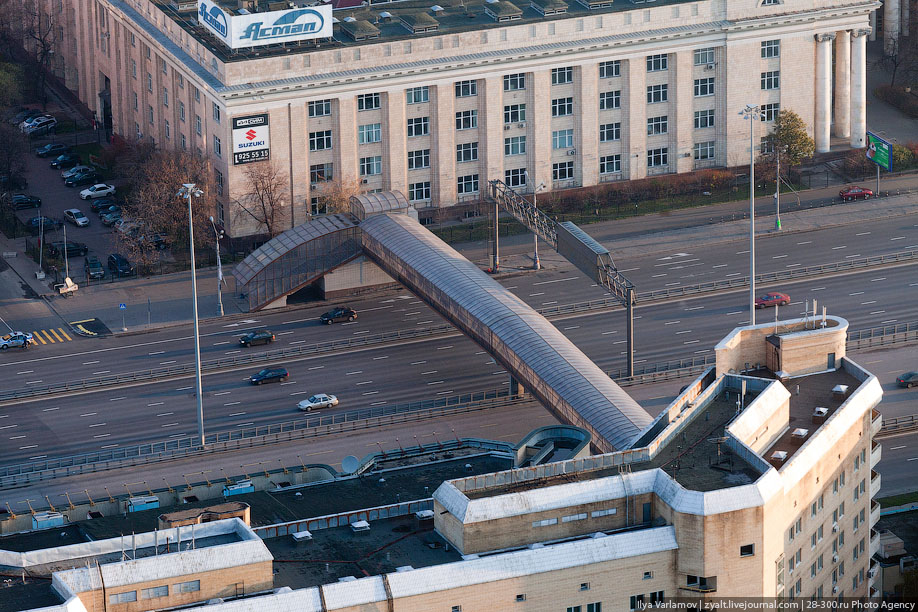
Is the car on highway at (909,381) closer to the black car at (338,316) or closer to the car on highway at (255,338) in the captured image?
the black car at (338,316)

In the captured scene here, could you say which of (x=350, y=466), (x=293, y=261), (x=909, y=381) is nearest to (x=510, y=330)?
(x=293, y=261)

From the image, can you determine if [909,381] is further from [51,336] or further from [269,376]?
[51,336]

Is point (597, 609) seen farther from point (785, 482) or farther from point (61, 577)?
point (61, 577)

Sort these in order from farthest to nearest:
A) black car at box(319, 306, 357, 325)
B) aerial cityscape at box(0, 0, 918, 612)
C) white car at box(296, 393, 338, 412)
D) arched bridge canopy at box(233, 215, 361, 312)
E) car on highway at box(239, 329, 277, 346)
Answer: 1. arched bridge canopy at box(233, 215, 361, 312)
2. black car at box(319, 306, 357, 325)
3. car on highway at box(239, 329, 277, 346)
4. white car at box(296, 393, 338, 412)
5. aerial cityscape at box(0, 0, 918, 612)

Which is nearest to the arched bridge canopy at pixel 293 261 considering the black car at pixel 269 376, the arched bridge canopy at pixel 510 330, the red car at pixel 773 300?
the arched bridge canopy at pixel 510 330

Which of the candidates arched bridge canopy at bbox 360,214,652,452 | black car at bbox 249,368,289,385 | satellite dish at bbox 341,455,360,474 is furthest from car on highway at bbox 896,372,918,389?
satellite dish at bbox 341,455,360,474

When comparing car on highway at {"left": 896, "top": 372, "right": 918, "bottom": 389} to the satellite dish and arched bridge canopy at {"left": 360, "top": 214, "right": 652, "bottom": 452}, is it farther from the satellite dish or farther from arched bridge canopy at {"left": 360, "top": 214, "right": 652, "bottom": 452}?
the satellite dish
